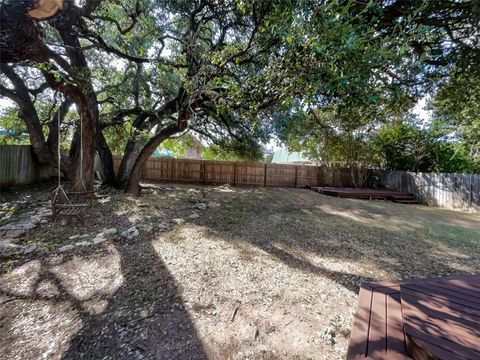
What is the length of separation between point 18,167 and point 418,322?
8.85 meters

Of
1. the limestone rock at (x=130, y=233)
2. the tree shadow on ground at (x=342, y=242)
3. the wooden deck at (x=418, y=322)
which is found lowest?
the tree shadow on ground at (x=342, y=242)

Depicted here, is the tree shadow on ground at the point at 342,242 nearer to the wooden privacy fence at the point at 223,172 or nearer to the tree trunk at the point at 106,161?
the tree trunk at the point at 106,161

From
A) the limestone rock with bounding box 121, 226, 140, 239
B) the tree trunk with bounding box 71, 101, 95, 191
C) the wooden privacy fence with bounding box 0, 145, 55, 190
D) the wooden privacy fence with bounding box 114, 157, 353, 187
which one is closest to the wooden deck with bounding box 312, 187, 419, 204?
the wooden privacy fence with bounding box 114, 157, 353, 187

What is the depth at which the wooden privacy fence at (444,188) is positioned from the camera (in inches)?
266

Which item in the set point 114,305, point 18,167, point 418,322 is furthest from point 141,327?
point 18,167

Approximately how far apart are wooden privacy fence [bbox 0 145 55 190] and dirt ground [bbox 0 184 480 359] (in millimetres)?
1870

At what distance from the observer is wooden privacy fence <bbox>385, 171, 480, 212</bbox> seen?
22.1 ft

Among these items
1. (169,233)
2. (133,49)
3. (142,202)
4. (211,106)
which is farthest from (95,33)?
(169,233)

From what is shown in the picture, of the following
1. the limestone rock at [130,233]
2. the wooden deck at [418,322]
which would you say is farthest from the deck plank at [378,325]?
the limestone rock at [130,233]

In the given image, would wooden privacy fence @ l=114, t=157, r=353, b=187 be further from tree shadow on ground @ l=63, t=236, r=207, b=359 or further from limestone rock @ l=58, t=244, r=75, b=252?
tree shadow on ground @ l=63, t=236, r=207, b=359

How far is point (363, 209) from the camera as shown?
6379 millimetres

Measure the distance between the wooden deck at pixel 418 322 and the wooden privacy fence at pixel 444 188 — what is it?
275 inches

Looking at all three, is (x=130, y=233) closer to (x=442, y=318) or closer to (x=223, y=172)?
(x=442, y=318)

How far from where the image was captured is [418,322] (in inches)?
52.2
